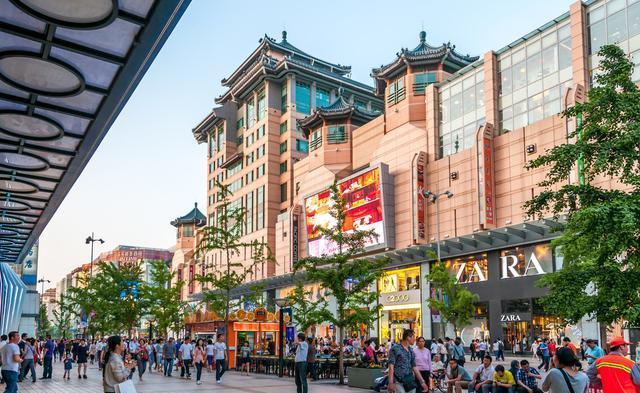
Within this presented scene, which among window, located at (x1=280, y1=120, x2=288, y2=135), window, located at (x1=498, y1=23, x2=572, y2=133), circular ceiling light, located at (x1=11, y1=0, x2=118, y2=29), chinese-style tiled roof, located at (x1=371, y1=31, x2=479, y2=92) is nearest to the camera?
circular ceiling light, located at (x1=11, y1=0, x2=118, y2=29)

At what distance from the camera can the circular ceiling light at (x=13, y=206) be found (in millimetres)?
16844

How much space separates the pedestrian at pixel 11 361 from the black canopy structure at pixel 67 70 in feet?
12.8

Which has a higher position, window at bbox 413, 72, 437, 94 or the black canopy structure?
window at bbox 413, 72, 437, 94

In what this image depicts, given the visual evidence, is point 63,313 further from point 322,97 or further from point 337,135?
point 337,135

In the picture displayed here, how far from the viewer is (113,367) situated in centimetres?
856

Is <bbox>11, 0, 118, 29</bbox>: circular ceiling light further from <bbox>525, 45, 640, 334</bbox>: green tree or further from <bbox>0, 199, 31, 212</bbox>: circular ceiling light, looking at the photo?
<bbox>0, 199, 31, 212</bbox>: circular ceiling light

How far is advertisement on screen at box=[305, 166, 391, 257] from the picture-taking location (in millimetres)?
54500

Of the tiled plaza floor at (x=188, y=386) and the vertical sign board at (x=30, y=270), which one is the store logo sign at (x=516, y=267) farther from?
the vertical sign board at (x=30, y=270)

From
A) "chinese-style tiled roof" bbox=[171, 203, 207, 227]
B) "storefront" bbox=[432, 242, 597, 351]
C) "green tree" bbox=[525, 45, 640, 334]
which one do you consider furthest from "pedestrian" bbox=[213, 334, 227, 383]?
"chinese-style tiled roof" bbox=[171, 203, 207, 227]

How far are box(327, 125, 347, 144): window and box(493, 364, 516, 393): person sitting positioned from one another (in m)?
52.8

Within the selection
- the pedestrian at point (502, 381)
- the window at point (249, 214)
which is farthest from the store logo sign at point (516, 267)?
the window at point (249, 214)

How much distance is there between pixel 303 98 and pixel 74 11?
77769 mm

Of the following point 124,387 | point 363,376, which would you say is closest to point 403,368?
point 124,387

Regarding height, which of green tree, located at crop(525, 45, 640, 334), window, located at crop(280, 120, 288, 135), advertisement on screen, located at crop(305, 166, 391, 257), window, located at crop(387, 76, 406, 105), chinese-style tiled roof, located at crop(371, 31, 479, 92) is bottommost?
green tree, located at crop(525, 45, 640, 334)
